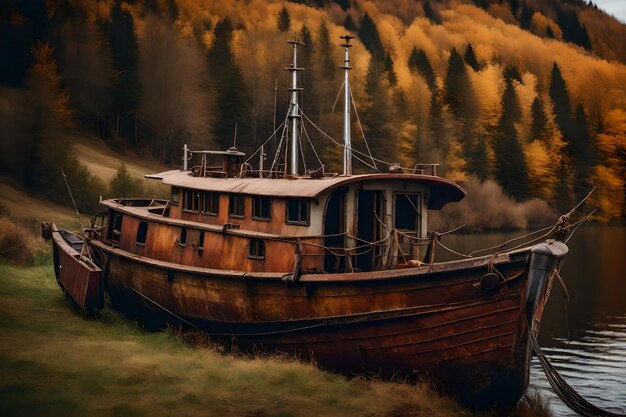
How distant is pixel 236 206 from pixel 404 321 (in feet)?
18.3

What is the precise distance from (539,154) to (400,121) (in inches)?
528

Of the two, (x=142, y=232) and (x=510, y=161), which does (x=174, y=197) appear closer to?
(x=142, y=232)

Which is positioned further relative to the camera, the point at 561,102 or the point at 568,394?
the point at 561,102

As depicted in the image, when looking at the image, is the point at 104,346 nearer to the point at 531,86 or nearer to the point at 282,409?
the point at 282,409

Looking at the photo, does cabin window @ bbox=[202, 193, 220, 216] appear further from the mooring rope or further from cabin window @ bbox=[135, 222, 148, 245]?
the mooring rope

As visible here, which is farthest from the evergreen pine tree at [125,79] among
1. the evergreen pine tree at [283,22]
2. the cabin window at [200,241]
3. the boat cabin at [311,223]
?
the cabin window at [200,241]

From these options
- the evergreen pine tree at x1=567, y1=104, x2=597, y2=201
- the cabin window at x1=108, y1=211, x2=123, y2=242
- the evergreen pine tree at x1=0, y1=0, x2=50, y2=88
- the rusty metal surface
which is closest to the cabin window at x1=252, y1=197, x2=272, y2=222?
the rusty metal surface

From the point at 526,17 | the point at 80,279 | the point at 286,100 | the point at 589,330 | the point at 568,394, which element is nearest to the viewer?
the point at 568,394

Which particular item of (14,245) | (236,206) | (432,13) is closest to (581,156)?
(432,13)

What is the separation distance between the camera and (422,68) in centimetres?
7056

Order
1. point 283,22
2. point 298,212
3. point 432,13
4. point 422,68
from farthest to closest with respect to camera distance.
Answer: point 432,13 → point 283,22 → point 422,68 → point 298,212

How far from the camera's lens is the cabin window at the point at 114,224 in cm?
2200

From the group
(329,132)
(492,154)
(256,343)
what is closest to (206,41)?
(329,132)

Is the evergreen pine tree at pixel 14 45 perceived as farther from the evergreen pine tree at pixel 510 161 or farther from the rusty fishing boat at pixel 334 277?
the evergreen pine tree at pixel 510 161
